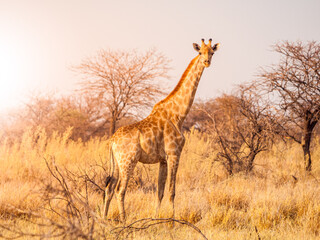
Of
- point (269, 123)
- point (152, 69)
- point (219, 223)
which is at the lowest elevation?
point (219, 223)

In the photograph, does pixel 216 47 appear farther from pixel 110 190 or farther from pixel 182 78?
pixel 110 190

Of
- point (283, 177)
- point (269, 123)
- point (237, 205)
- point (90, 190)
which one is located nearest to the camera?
point (237, 205)

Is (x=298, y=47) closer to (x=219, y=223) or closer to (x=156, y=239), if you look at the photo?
(x=219, y=223)

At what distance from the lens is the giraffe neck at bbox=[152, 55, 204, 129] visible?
14.4 ft

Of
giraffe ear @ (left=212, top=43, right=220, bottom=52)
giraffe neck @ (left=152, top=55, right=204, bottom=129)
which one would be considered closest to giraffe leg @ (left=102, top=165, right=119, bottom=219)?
giraffe neck @ (left=152, top=55, right=204, bottom=129)

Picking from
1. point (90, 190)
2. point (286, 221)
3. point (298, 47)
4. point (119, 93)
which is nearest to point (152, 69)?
point (119, 93)

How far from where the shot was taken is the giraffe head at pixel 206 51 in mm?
4254

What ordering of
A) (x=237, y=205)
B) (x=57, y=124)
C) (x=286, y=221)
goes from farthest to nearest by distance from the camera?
(x=57, y=124)
(x=237, y=205)
(x=286, y=221)

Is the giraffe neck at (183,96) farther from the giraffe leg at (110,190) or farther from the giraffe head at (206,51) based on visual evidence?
the giraffe leg at (110,190)

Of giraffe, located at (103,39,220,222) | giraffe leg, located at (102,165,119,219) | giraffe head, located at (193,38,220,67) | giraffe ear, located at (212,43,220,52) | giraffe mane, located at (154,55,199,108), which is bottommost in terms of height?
giraffe leg, located at (102,165,119,219)

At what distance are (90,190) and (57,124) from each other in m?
11.2

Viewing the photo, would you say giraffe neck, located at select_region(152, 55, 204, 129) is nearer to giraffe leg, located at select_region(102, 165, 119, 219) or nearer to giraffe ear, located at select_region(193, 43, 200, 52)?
giraffe ear, located at select_region(193, 43, 200, 52)

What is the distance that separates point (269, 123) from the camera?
272 inches

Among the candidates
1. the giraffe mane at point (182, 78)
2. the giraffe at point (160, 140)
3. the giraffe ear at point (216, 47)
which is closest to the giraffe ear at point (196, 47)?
the giraffe at point (160, 140)
